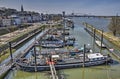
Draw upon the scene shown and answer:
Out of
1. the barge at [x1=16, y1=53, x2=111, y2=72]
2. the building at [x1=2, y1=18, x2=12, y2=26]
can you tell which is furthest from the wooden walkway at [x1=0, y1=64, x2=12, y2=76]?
the building at [x1=2, y1=18, x2=12, y2=26]

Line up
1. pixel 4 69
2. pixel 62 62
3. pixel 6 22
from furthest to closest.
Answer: pixel 6 22 < pixel 62 62 < pixel 4 69

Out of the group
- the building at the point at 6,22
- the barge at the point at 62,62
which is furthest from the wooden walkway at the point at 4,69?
the building at the point at 6,22

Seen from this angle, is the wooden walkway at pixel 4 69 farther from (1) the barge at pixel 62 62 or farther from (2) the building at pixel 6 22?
(2) the building at pixel 6 22

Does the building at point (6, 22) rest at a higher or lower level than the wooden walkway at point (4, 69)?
higher

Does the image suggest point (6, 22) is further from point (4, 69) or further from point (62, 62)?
point (62, 62)

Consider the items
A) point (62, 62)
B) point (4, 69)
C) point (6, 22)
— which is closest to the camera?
point (4, 69)

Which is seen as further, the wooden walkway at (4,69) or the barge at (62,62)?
the barge at (62,62)

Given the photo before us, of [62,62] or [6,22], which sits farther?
[6,22]

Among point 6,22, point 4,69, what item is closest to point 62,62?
point 4,69

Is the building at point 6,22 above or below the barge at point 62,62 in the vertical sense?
above

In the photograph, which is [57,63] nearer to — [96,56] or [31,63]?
[31,63]

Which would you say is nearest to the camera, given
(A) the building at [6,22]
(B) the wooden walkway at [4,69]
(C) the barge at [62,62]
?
(B) the wooden walkway at [4,69]

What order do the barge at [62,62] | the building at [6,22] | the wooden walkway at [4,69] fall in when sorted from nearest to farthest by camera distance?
the wooden walkway at [4,69]
the barge at [62,62]
the building at [6,22]
